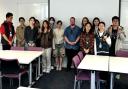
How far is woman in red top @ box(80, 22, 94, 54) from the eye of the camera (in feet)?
19.0

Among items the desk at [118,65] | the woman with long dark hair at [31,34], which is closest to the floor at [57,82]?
the desk at [118,65]

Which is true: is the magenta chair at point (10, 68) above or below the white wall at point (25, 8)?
below

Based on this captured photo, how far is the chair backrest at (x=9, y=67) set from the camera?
4.53 meters

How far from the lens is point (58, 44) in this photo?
22.2 feet

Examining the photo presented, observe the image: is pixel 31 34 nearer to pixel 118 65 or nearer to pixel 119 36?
pixel 119 36

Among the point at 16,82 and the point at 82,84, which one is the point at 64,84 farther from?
the point at 16,82

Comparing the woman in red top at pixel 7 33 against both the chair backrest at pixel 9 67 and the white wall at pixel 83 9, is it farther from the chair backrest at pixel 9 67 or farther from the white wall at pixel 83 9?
the chair backrest at pixel 9 67

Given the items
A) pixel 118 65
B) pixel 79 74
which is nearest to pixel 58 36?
pixel 79 74

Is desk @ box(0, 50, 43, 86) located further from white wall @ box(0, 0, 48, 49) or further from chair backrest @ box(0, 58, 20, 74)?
white wall @ box(0, 0, 48, 49)

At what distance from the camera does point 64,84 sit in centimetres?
553

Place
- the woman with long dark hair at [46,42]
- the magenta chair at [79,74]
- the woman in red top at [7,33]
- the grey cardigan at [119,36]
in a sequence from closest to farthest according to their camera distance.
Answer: the magenta chair at [79,74] < the grey cardigan at [119,36] < the woman in red top at [7,33] < the woman with long dark hair at [46,42]

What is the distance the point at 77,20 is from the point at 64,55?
110cm

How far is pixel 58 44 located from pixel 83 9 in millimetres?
1250

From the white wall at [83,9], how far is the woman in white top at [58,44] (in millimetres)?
355
